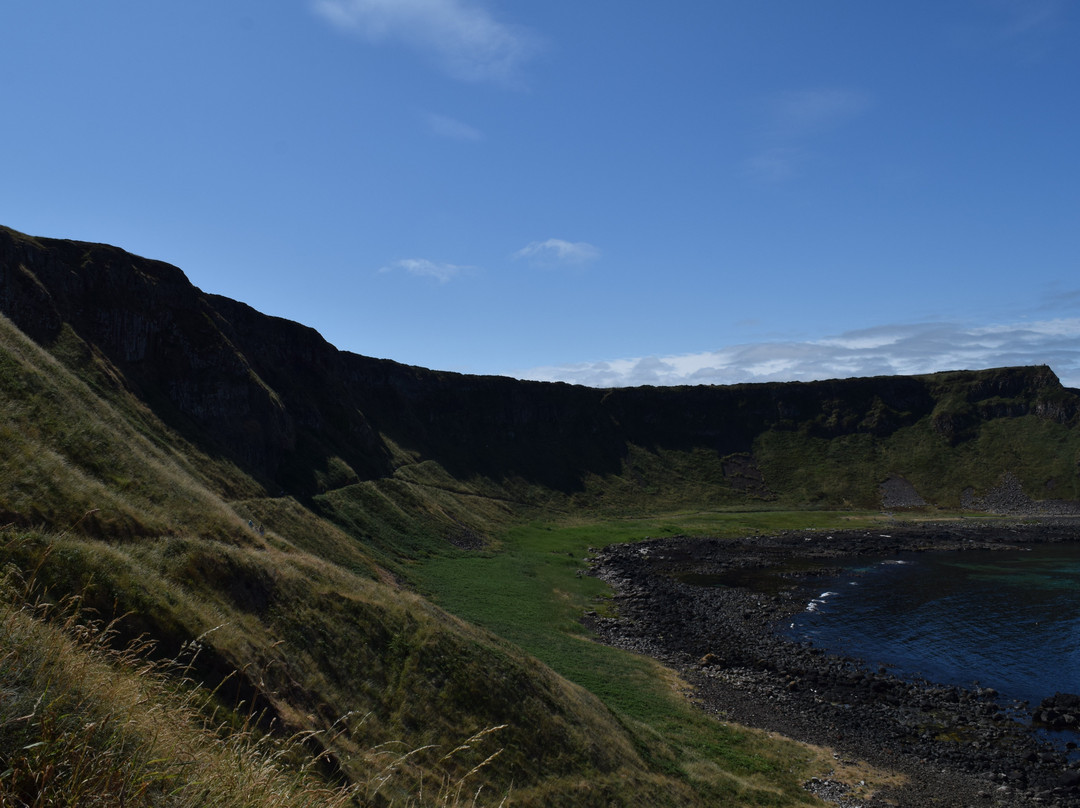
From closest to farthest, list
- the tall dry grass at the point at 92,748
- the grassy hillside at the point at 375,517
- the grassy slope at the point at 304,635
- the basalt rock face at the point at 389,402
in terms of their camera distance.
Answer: the tall dry grass at the point at 92,748 < the grassy hillside at the point at 375,517 < the grassy slope at the point at 304,635 < the basalt rock face at the point at 389,402

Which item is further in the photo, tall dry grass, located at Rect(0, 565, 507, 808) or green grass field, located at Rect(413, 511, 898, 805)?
green grass field, located at Rect(413, 511, 898, 805)

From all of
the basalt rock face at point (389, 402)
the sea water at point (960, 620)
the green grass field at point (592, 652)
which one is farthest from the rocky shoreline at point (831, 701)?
the basalt rock face at point (389, 402)

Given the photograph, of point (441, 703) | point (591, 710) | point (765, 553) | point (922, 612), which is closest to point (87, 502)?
point (441, 703)

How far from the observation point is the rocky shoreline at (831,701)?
30.1 meters

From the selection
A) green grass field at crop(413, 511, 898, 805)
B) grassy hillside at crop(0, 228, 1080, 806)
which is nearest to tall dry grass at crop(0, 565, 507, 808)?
grassy hillside at crop(0, 228, 1080, 806)

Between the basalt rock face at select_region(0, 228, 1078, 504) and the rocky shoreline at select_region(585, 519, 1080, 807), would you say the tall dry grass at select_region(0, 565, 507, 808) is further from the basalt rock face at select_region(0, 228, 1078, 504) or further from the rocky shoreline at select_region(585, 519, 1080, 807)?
the basalt rock face at select_region(0, 228, 1078, 504)

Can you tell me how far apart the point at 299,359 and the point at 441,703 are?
282ft

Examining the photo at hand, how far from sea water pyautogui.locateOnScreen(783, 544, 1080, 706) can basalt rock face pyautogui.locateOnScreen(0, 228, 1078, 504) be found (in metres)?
58.9

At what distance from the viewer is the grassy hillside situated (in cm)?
1362

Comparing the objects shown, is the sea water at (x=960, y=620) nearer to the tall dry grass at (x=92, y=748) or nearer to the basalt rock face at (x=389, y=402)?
the tall dry grass at (x=92, y=748)

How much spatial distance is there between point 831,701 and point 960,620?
27.8 meters

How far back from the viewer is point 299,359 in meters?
98.1

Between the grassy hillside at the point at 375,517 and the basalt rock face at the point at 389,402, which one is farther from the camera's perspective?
the basalt rock face at the point at 389,402

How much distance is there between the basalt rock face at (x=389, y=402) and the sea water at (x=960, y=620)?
2319 inches
